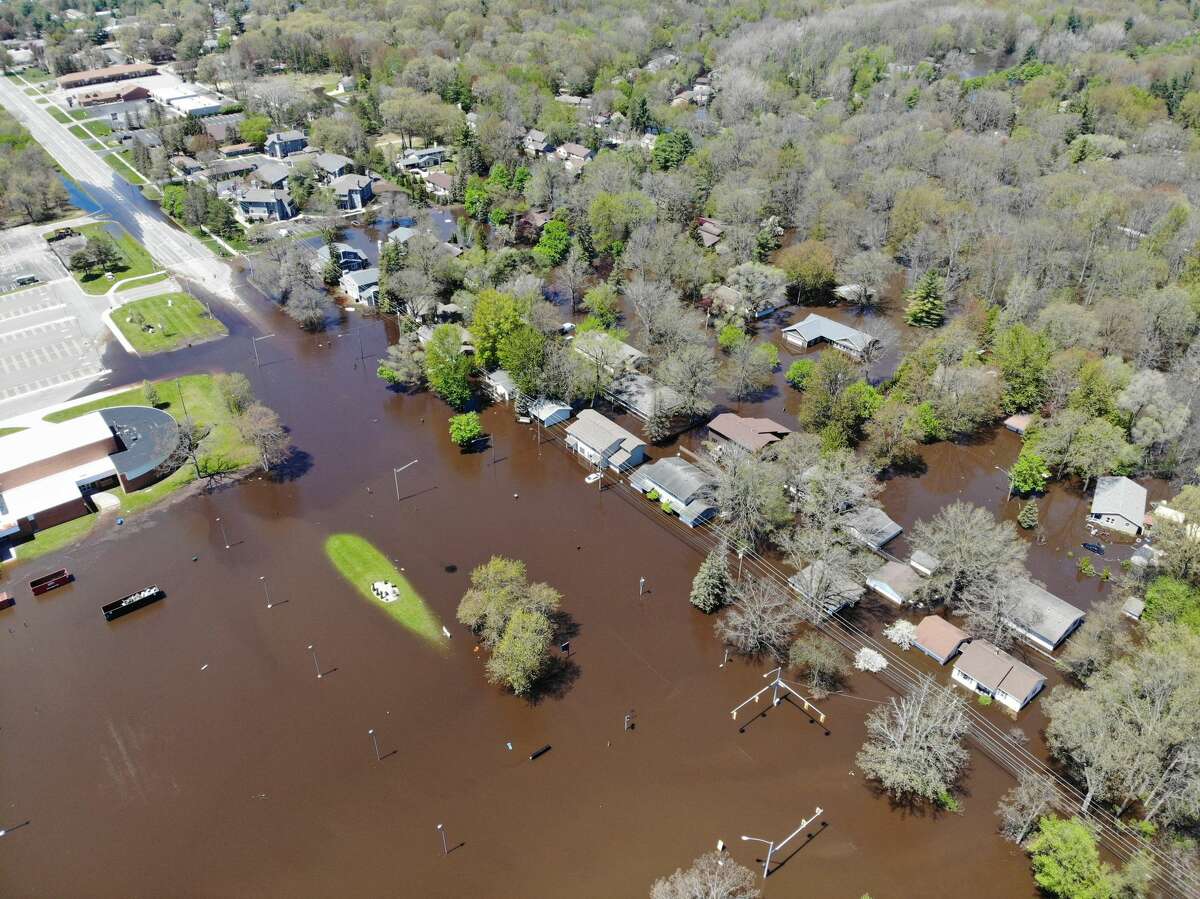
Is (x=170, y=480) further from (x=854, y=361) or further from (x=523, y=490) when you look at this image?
(x=854, y=361)

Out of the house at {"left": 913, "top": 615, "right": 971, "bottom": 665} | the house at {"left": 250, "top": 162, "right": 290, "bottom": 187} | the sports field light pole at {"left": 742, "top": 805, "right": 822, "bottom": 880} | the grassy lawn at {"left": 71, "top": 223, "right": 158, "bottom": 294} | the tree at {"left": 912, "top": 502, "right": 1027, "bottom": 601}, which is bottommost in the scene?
the grassy lawn at {"left": 71, "top": 223, "right": 158, "bottom": 294}

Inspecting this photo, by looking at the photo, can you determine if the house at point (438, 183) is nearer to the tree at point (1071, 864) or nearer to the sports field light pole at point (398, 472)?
the sports field light pole at point (398, 472)

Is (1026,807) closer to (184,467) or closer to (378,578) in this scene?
(378,578)

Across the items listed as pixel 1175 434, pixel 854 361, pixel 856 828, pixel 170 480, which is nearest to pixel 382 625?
pixel 170 480

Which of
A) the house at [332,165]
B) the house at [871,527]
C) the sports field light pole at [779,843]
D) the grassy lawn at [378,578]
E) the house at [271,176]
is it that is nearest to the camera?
the sports field light pole at [779,843]

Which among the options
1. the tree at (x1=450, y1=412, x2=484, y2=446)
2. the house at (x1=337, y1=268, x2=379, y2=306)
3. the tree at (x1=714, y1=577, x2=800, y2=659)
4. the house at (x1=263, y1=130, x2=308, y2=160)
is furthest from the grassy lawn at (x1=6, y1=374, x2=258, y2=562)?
the house at (x1=263, y1=130, x2=308, y2=160)

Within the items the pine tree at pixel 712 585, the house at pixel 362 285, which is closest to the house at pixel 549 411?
the pine tree at pixel 712 585

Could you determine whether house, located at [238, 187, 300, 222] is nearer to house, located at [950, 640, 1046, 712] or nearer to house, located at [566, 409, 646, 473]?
house, located at [566, 409, 646, 473]
